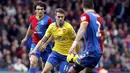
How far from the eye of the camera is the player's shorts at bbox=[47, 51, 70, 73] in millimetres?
15691

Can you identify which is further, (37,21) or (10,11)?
(10,11)

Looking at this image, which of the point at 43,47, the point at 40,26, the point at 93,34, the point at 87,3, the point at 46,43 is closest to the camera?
the point at 87,3

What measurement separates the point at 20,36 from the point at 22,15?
174cm

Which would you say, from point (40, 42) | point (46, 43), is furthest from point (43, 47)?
point (40, 42)

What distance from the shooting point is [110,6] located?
29.8m

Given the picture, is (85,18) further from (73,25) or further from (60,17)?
(73,25)

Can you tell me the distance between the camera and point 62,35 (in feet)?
51.2

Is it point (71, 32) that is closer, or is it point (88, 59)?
point (88, 59)

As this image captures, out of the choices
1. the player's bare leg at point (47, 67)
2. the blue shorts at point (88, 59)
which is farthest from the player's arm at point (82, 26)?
the player's bare leg at point (47, 67)

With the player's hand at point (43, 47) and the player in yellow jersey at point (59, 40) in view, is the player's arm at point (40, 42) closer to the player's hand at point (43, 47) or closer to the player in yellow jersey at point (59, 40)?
the player in yellow jersey at point (59, 40)

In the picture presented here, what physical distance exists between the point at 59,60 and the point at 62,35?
0.75 m

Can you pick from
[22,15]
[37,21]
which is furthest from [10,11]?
[37,21]

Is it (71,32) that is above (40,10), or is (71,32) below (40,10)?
below

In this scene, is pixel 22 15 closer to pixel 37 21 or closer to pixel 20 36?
pixel 20 36
